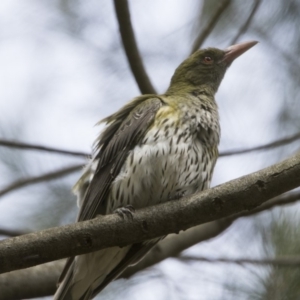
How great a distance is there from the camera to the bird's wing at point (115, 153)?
12.4 ft

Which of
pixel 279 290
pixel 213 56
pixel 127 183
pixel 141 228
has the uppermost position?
pixel 213 56

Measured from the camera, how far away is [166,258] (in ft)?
13.7

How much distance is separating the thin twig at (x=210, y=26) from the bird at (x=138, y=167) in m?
0.73

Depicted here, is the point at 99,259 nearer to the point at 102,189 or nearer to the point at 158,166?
the point at 102,189

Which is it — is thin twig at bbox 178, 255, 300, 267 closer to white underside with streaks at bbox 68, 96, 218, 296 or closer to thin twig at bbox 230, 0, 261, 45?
white underside with streaks at bbox 68, 96, 218, 296

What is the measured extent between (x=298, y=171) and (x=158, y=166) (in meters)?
1.00

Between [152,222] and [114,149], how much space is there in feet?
2.97

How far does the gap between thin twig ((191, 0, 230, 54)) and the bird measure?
73 cm

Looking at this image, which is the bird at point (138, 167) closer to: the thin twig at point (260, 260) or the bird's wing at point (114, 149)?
the bird's wing at point (114, 149)

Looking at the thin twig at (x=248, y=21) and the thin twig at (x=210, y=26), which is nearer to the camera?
the thin twig at (x=210, y=26)

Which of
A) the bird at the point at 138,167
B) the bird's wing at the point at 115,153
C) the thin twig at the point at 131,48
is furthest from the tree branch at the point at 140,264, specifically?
the thin twig at the point at 131,48

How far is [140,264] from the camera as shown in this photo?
4.16 m

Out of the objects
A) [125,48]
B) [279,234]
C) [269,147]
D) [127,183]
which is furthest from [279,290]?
[125,48]

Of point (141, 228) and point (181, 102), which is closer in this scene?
point (141, 228)
